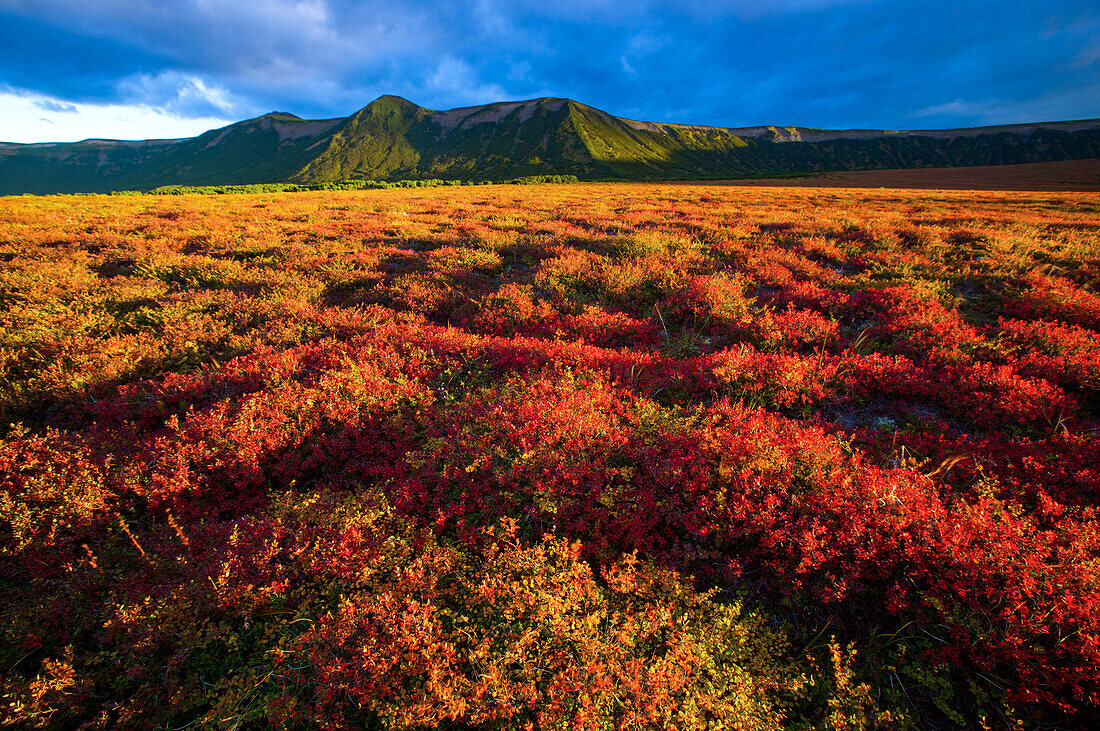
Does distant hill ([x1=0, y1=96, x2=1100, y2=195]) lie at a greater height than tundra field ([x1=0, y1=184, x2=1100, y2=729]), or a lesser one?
greater

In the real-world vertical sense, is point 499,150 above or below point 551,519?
above

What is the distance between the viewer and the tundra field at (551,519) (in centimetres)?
274

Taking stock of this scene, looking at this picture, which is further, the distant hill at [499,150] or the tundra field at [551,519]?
the distant hill at [499,150]

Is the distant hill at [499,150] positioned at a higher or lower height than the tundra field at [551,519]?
higher

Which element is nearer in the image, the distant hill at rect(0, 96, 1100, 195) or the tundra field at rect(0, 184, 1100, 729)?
the tundra field at rect(0, 184, 1100, 729)

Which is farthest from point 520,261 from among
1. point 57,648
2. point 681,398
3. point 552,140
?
point 552,140

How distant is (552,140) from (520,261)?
149 meters

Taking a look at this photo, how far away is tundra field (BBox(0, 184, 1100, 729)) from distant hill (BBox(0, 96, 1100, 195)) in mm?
112587

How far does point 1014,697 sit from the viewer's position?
2578 millimetres

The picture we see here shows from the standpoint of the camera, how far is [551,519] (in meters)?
3.95

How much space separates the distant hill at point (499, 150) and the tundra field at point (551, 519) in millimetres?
112587

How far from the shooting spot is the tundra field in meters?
2.74

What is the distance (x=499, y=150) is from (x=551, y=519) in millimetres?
166421

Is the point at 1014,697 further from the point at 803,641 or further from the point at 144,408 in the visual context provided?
the point at 144,408
